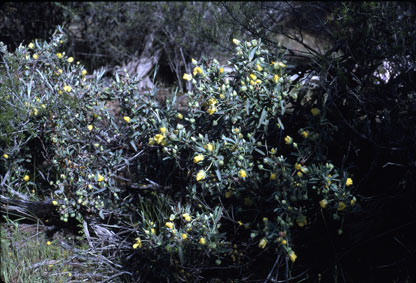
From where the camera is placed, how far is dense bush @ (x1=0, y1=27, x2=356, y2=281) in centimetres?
267

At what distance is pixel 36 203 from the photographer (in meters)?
3.42

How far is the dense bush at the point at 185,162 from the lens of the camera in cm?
267

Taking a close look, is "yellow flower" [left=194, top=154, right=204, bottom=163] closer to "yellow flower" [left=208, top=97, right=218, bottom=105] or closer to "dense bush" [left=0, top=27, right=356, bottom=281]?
"dense bush" [left=0, top=27, right=356, bottom=281]

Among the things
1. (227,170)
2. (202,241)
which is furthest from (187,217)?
(227,170)

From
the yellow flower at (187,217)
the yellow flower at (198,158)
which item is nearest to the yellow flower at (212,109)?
the yellow flower at (198,158)

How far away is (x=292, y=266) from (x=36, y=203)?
6.55 ft

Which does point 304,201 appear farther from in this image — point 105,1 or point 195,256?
point 105,1

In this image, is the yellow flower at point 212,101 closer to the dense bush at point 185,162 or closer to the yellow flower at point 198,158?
the dense bush at point 185,162

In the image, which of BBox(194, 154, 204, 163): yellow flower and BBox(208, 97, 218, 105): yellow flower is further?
BBox(208, 97, 218, 105): yellow flower

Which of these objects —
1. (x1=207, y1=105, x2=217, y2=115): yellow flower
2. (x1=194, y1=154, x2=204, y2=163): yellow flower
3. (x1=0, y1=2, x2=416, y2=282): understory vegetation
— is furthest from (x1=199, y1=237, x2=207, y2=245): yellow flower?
(x1=207, y1=105, x2=217, y2=115): yellow flower

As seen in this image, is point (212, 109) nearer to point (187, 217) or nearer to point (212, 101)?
point (212, 101)

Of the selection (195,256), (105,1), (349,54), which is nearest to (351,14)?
(349,54)

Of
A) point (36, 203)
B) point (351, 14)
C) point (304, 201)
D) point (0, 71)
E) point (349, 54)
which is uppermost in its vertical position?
point (351, 14)

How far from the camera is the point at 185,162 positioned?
119 inches
